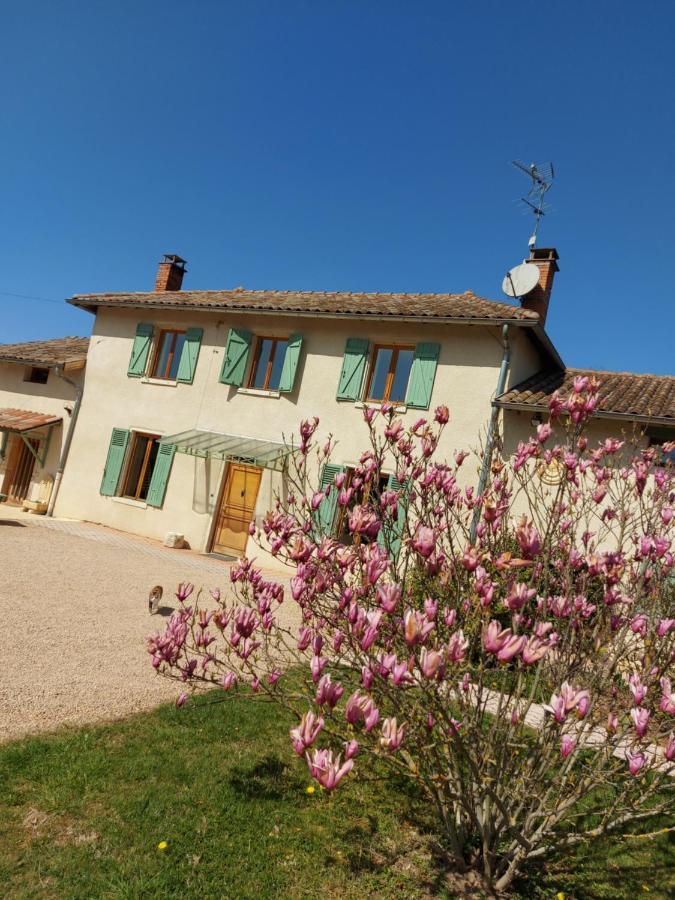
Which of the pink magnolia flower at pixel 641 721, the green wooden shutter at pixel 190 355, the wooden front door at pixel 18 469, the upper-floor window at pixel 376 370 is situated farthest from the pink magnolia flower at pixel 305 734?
the wooden front door at pixel 18 469

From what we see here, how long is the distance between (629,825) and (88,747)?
4.03m

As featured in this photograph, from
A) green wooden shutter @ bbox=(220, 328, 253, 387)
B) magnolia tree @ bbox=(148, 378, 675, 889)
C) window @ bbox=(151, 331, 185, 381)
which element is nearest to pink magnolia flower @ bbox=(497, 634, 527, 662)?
magnolia tree @ bbox=(148, 378, 675, 889)

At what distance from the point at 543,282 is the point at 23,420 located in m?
14.8

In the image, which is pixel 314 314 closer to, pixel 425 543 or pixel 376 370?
pixel 376 370

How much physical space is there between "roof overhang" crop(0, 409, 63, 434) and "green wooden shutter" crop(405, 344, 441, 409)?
10.7 m

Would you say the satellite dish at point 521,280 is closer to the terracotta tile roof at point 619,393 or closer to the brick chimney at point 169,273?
the terracotta tile roof at point 619,393

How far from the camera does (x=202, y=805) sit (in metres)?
3.46

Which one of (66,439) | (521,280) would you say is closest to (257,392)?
(66,439)

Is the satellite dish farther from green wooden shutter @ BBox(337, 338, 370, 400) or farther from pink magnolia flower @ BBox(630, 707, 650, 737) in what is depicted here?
pink magnolia flower @ BBox(630, 707, 650, 737)

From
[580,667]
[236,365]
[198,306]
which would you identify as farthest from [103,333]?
[580,667]

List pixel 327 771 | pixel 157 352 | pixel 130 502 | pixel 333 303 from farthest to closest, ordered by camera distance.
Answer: pixel 157 352 → pixel 130 502 → pixel 333 303 → pixel 327 771

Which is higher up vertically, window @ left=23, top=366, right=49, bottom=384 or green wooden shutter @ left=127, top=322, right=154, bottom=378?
green wooden shutter @ left=127, top=322, right=154, bottom=378

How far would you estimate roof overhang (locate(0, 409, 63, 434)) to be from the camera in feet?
50.8

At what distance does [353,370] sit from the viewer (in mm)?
12602
